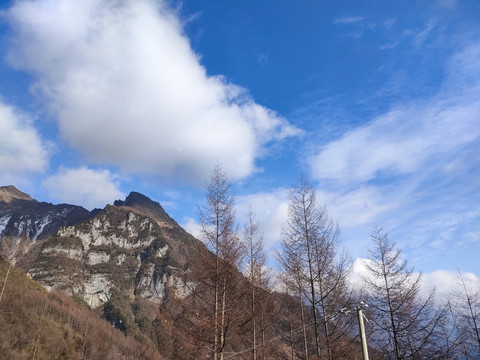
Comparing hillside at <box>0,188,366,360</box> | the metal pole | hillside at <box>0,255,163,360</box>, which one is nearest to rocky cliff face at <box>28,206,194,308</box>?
hillside at <box>0,188,366,360</box>

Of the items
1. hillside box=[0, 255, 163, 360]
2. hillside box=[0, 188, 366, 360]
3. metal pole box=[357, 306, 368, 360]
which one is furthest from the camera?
hillside box=[0, 255, 163, 360]

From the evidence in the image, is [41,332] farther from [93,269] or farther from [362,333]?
[93,269]

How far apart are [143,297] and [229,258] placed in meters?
193

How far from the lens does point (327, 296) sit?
11.4 meters

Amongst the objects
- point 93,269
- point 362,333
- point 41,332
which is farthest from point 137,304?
point 362,333

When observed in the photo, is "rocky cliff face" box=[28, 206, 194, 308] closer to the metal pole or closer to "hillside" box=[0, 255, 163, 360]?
"hillside" box=[0, 255, 163, 360]

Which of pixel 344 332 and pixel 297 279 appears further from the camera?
pixel 297 279

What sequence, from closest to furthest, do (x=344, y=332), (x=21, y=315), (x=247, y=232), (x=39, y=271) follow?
(x=344, y=332) < (x=247, y=232) < (x=21, y=315) < (x=39, y=271)

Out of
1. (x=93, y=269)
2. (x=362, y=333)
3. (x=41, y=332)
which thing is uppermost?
(x=93, y=269)

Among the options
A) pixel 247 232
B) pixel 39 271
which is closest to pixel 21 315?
pixel 247 232

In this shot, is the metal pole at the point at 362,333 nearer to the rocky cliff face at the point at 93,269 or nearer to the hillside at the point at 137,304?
the hillside at the point at 137,304

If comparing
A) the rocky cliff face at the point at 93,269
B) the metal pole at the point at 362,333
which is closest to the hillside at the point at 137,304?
Result: the rocky cliff face at the point at 93,269

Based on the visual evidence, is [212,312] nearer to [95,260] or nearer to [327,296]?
[327,296]

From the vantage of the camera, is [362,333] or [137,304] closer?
[362,333]
